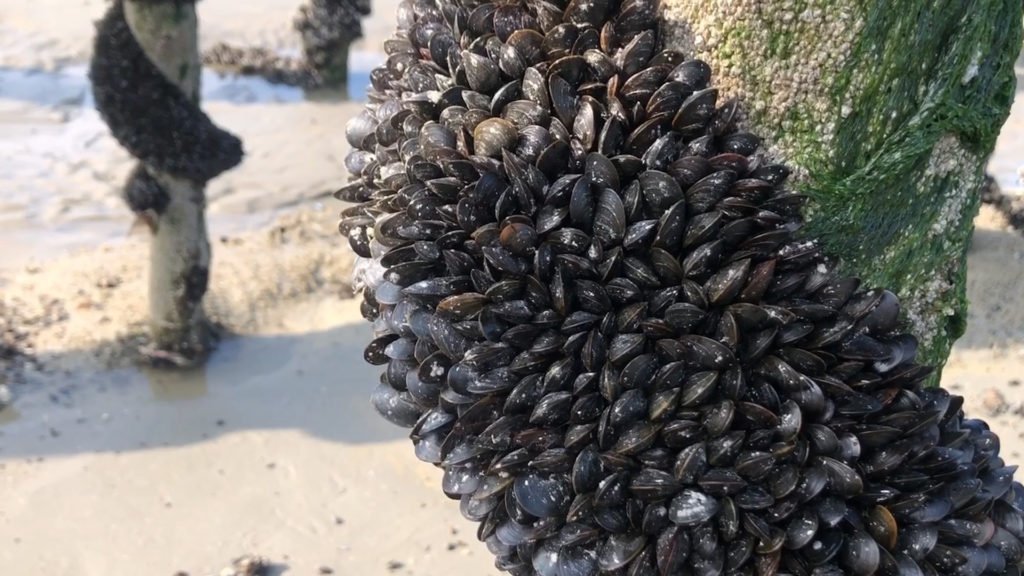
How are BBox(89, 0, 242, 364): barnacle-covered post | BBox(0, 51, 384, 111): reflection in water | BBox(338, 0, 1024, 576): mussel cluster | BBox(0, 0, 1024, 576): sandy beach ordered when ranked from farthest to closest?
BBox(0, 51, 384, 111): reflection in water → BBox(89, 0, 242, 364): barnacle-covered post → BBox(0, 0, 1024, 576): sandy beach → BBox(338, 0, 1024, 576): mussel cluster

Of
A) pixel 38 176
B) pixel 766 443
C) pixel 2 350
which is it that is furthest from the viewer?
pixel 38 176

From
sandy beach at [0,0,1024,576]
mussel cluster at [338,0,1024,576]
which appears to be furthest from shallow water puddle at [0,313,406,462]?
mussel cluster at [338,0,1024,576]

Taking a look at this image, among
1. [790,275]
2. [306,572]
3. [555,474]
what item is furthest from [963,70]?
[306,572]

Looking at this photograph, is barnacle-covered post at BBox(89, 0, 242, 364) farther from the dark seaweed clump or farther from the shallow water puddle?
the shallow water puddle

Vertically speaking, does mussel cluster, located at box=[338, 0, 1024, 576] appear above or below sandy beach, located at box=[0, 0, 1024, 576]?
above

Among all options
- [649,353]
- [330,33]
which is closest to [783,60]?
[649,353]

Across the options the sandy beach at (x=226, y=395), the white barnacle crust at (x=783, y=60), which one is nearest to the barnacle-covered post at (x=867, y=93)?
the white barnacle crust at (x=783, y=60)

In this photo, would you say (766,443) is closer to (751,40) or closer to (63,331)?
(751,40)

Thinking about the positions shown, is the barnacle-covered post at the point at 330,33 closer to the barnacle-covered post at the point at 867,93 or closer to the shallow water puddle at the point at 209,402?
the shallow water puddle at the point at 209,402
